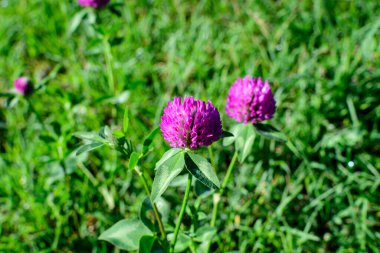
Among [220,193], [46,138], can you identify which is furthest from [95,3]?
[220,193]

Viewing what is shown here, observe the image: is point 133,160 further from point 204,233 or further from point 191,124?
point 204,233

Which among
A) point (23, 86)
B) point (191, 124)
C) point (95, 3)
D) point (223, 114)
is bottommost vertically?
point (223, 114)

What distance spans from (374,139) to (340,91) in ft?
1.04

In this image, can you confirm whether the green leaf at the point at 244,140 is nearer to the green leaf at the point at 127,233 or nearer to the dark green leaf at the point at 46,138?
the green leaf at the point at 127,233

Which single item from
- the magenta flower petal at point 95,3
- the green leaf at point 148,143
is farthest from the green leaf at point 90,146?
the magenta flower petal at point 95,3

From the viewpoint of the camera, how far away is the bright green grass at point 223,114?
2061mm

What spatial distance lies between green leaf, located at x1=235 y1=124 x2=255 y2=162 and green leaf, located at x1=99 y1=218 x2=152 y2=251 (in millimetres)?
430

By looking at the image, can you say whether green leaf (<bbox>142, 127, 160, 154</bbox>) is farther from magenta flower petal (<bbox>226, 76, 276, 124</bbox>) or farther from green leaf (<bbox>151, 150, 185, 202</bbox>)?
magenta flower petal (<bbox>226, 76, 276, 124</bbox>)

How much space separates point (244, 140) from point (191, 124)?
330mm

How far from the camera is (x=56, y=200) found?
2.15 m

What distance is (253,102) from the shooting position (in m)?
1.64

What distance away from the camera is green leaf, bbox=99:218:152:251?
1528 millimetres

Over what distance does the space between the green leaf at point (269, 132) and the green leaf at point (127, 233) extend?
55cm

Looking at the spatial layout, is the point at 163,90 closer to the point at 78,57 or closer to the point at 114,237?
the point at 78,57
